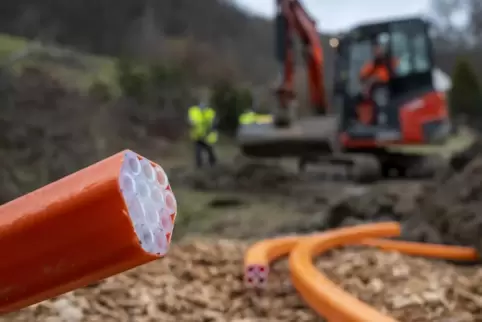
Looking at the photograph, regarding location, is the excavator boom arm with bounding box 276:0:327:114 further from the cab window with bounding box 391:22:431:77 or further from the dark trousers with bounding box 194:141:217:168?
the dark trousers with bounding box 194:141:217:168

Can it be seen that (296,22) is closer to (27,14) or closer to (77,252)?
(27,14)

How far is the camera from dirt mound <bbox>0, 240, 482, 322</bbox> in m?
2.02

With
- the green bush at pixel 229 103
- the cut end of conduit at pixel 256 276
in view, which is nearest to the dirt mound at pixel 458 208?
the cut end of conduit at pixel 256 276

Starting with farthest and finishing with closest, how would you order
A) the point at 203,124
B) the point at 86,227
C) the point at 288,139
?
the point at 203,124 < the point at 288,139 < the point at 86,227

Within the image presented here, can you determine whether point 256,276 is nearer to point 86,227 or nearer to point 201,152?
point 86,227

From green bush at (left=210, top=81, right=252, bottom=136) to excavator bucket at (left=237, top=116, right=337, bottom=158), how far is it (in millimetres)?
5303

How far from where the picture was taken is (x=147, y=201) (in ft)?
3.47

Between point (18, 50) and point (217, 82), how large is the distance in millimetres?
6069

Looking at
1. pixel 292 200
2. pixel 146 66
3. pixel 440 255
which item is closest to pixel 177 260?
pixel 440 255

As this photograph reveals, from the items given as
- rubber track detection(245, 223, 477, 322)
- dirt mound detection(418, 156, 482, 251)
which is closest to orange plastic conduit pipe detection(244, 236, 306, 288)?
rubber track detection(245, 223, 477, 322)

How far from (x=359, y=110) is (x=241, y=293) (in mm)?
5963

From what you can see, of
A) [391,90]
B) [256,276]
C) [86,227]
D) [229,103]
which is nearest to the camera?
[86,227]

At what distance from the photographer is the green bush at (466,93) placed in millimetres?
15961

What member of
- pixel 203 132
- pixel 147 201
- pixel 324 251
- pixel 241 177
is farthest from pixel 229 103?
pixel 147 201
